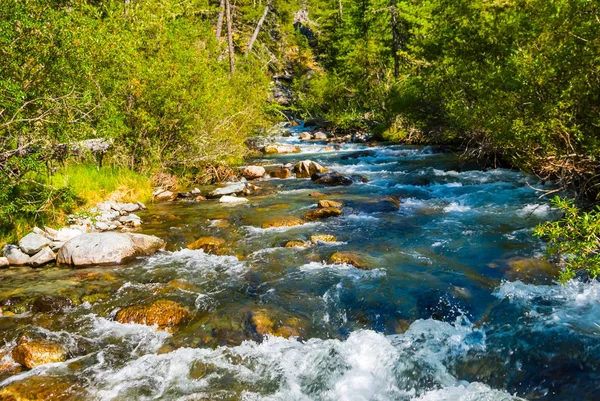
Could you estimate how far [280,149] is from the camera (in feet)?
97.3

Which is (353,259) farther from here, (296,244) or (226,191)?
(226,191)

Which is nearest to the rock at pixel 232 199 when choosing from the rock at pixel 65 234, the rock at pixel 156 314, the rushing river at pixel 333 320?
the rushing river at pixel 333 320

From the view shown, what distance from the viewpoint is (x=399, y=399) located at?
5.41 meters

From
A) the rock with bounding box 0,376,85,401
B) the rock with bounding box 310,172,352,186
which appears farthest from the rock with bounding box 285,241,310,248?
the rock with bounding box 310,172,352,186

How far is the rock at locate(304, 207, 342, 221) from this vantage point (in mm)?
13034

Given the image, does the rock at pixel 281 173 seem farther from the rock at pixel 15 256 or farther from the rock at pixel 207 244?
the rock at pixel 15 256

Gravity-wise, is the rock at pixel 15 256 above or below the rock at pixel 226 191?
above

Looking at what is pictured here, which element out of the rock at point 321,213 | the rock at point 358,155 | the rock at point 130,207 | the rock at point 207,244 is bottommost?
the rock at point 358,155

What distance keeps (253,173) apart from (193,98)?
5.52 m

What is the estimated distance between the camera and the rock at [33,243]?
32.5 feet

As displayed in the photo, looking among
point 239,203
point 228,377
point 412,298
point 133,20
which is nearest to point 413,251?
point 412,298

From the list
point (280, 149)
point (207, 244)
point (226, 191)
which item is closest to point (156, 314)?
point (207, 244)

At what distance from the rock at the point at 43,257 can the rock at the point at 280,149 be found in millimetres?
20327

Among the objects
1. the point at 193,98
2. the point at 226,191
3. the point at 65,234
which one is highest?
the point at 193,98
